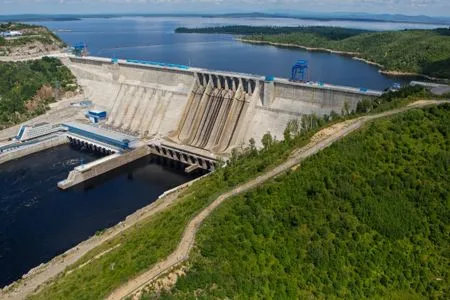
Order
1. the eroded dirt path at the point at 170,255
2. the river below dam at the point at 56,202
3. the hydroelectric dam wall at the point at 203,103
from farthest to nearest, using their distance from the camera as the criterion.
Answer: the hydroelectric dam wall at the point at 203,103
the river below dam at the point at 56,202
the eroded dirt path at the point at 170,255

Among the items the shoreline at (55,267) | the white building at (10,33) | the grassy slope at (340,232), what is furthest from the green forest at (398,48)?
the white building at (10,33)

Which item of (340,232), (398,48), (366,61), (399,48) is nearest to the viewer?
(340,232)

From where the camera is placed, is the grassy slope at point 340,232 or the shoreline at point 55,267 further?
the shoreline at point 55,267

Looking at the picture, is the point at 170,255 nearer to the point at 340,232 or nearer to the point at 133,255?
the point at 133,255

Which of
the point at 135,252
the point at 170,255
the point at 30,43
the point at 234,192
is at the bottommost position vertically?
the point at 135,252

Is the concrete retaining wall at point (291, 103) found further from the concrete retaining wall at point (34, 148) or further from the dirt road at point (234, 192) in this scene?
the concrete retaining wall at point (34, 148)

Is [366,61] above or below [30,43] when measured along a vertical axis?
below

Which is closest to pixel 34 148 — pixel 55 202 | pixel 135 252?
pixel 55 202
